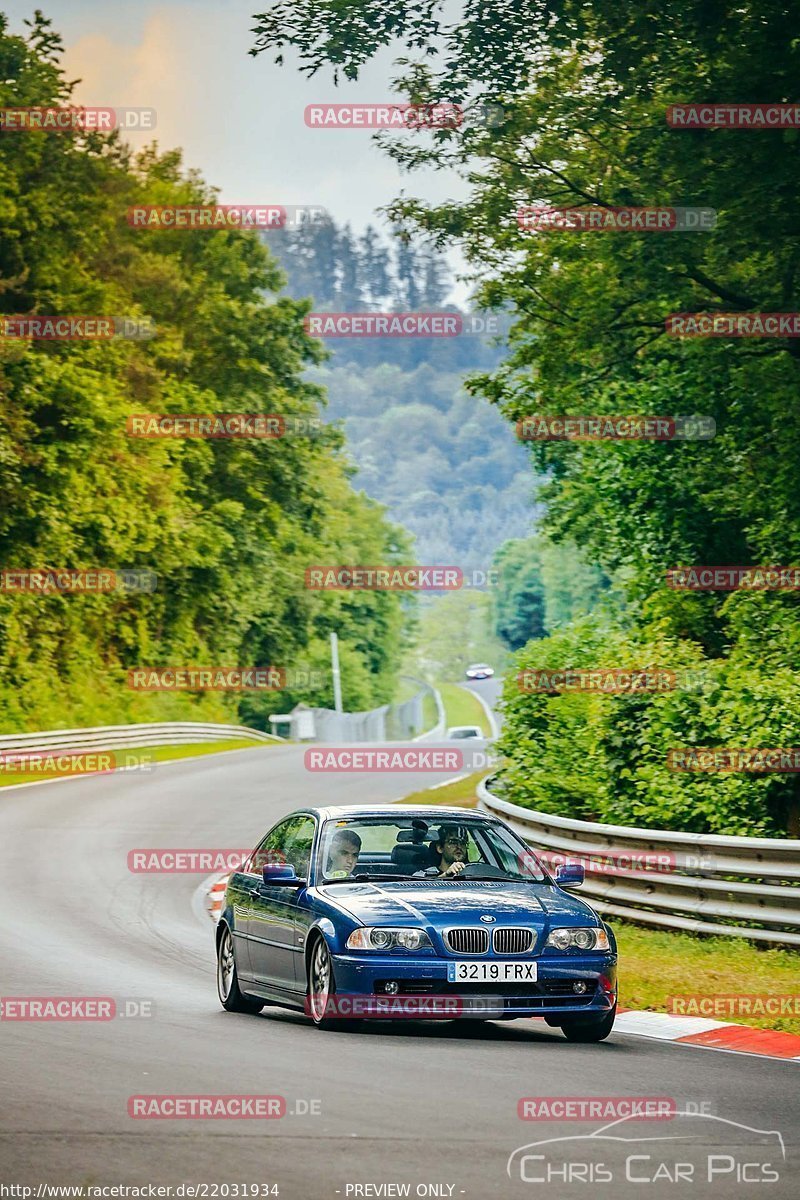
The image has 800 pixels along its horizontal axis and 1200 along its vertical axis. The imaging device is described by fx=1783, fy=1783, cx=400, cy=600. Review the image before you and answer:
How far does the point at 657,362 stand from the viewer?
2712cm

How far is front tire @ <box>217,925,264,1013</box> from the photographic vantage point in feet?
40.0

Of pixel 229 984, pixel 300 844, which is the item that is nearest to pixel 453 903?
pixel 300 844

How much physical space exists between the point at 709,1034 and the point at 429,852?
2.08 metres

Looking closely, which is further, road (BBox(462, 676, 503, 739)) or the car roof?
road (BBox(462, 676, 503, 739))

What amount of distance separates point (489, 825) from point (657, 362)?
16.4 metres

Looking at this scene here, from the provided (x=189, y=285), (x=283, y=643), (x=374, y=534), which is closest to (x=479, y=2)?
(x=189, y=285)

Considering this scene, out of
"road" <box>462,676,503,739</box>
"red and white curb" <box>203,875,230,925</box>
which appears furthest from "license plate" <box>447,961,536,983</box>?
"road" <box>462,676,503,739</box>

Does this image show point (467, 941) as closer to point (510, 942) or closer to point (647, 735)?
point (510, 942)

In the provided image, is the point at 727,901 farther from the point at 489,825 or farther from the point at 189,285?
the point at 189,285

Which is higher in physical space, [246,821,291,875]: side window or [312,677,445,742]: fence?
[246,821,291,875]: side window

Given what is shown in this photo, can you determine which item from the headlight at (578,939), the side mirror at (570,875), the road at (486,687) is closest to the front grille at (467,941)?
the headlight at (578,939)

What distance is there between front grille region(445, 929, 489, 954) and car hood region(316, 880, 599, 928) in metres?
0.06

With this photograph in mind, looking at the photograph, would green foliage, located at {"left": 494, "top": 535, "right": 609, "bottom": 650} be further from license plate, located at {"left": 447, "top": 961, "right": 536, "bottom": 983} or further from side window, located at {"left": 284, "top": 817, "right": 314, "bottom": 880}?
license plate, located at {"left": 447, "top": 961, "right": 536, "bottom": 983}

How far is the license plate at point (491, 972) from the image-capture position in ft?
33.5
